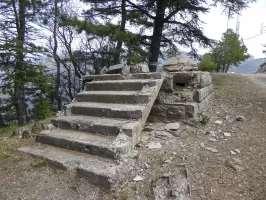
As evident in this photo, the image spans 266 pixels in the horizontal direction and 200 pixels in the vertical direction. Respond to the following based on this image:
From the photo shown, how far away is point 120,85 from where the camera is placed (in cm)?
383

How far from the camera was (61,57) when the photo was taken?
15.0 meters

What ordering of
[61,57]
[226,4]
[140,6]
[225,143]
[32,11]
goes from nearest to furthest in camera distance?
[225,143], [226,4], [140,6], [32,11], [61,57]

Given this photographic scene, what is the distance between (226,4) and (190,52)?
2.11 m

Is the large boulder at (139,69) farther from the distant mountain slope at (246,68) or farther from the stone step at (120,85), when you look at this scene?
the distant mountain slope at (246,68)

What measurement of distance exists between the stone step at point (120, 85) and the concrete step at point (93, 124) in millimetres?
796

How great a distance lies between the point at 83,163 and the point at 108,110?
98 centimetres

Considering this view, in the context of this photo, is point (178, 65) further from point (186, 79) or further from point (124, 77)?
point (124, 77)

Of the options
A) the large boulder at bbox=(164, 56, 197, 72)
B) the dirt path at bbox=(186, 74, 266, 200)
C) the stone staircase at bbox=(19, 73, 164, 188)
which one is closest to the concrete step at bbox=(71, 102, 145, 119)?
the stone staircase at bbox=(19, 73, 164, 188)

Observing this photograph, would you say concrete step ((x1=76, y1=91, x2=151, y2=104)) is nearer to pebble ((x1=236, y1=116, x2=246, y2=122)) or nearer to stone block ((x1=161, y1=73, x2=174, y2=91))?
stone block ((x1=161, y1=73, x2=174, y2=91))

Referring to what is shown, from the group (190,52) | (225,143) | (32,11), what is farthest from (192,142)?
(32,11)

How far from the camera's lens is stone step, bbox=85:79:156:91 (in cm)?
356

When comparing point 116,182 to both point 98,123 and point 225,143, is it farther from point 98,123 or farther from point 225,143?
point 225,143

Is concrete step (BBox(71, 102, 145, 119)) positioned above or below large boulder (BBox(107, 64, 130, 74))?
below

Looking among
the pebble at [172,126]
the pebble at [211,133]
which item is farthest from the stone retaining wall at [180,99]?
the pebble at [211,133]
